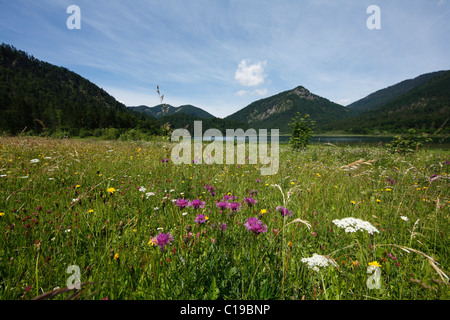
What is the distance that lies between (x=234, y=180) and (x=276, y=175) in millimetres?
1199

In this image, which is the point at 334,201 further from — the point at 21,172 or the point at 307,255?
the point at 21,172

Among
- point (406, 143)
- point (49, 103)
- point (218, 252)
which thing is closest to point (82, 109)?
point (49, 103)

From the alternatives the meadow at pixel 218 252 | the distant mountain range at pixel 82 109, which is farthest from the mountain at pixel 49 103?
the meadow at pixel 218 252

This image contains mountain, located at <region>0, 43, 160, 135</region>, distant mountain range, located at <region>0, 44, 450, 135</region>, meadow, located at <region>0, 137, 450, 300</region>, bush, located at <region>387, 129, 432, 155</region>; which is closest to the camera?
meadow, located at <region>0, 137, 450, 300</region>

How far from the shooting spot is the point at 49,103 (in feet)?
261

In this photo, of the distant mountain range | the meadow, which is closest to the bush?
the meadow

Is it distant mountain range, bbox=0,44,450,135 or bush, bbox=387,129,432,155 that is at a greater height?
distant mountain range, bbox=0,44,450,135

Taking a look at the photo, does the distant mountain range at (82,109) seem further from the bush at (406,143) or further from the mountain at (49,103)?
the bush at (406,143)

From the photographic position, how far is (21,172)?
4.01 meters

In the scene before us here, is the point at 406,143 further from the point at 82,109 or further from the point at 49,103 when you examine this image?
the point at 49,103

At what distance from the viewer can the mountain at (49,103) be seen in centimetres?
5050

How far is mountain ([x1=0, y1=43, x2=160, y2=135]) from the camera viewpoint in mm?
50500

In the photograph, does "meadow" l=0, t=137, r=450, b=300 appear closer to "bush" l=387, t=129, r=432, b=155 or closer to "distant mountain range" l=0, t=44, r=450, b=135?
"distant mountain range" l=0, t=44, r=450, b=135
